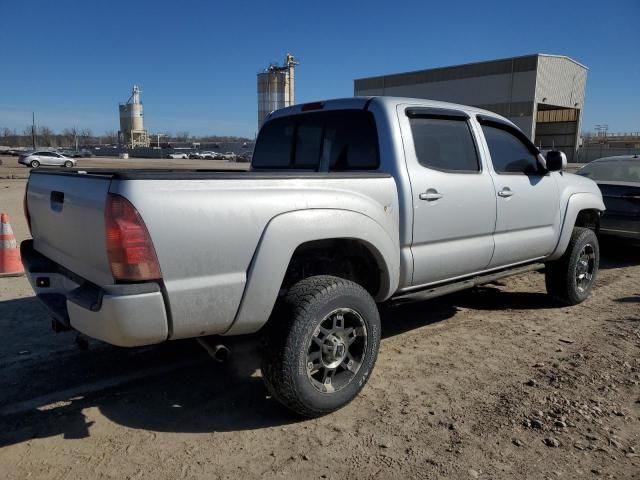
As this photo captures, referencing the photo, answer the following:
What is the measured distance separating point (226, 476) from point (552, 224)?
390 centimetres

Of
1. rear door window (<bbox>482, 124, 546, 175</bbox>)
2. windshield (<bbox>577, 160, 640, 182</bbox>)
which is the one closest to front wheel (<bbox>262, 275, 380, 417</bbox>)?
rear door window (<bbox>482, 124, 546, 175</bbox>)

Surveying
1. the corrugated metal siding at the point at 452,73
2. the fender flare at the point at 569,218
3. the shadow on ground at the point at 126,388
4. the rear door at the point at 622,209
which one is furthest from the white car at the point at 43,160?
the fender flare at the point at 569,218

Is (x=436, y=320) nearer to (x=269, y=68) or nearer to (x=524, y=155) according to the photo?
(x=524, y=155)

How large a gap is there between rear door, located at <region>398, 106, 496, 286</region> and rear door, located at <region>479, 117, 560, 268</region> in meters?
0.19

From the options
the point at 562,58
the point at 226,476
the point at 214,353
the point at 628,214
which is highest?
the point at 562,58

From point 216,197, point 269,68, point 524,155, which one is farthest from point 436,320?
point 269,68

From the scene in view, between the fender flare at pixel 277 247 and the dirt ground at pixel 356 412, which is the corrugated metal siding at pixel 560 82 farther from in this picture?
the fender flare at pixel 277 247

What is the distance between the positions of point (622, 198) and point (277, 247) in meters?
6.67

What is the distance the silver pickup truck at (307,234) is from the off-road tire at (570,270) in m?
0.56

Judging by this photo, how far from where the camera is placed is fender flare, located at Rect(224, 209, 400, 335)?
2.79 m

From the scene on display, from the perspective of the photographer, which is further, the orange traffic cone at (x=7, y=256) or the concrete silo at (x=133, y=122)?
the concrete silo at (x=133, y=122)

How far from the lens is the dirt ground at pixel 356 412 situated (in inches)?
107

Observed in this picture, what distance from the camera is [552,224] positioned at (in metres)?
5.02

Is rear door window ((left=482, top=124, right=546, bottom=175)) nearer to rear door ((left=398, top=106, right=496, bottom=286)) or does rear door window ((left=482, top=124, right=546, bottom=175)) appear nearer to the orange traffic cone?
rear door ((left=398, top=106, right=496, bottom=286))
